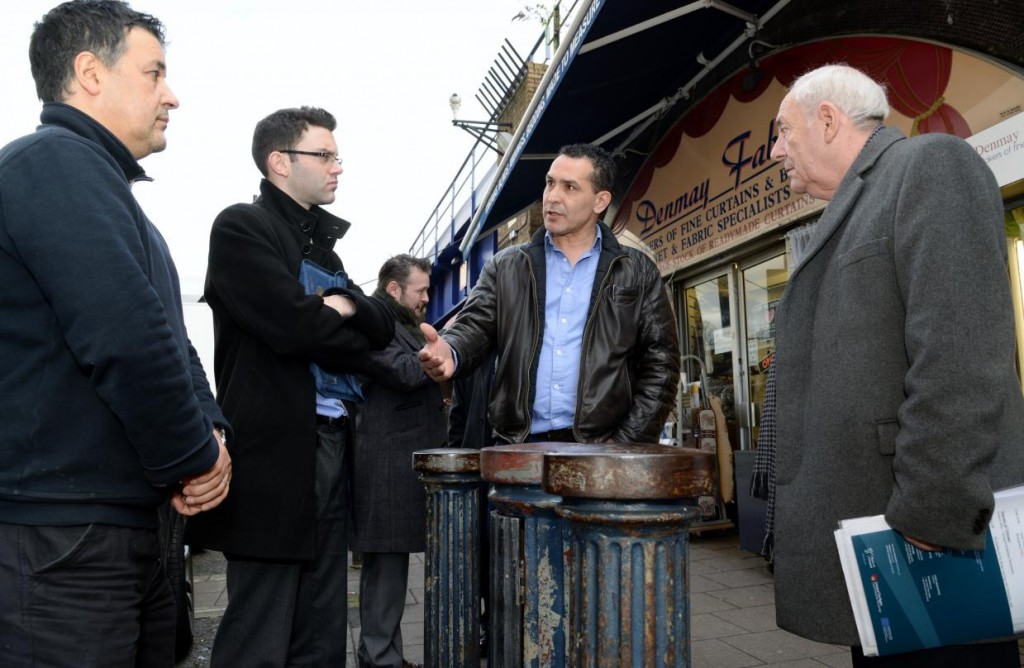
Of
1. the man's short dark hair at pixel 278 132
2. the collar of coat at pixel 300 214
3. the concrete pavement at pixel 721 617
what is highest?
the man's short dark hair at pixel 278 132

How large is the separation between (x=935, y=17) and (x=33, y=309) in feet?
16.8

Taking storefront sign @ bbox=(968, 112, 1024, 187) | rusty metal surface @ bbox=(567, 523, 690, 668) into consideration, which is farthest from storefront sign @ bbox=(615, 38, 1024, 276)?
rusty metal surface @ bbox=(567, 523, 690, 668)

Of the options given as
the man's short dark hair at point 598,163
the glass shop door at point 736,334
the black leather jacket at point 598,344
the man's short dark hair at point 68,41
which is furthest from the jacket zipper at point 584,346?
the glass shop door at point 736,334

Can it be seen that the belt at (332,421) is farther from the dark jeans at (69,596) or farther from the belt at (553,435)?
the dark jeans at (69,596)

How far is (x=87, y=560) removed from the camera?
5.04 feet

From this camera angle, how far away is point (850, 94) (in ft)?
6.53

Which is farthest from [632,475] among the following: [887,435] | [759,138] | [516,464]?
[759,138]

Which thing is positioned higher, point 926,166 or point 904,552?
point 926,166

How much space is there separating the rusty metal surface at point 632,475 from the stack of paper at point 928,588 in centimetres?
44

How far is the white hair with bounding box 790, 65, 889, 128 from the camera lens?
199cm

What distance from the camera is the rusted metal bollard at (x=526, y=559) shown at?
173 cm

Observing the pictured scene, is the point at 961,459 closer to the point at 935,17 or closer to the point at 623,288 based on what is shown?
the point at 623,288

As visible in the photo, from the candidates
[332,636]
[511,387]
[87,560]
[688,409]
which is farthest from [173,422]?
[688,409]

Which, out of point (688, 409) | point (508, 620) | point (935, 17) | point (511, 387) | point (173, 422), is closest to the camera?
point (173, 422)
